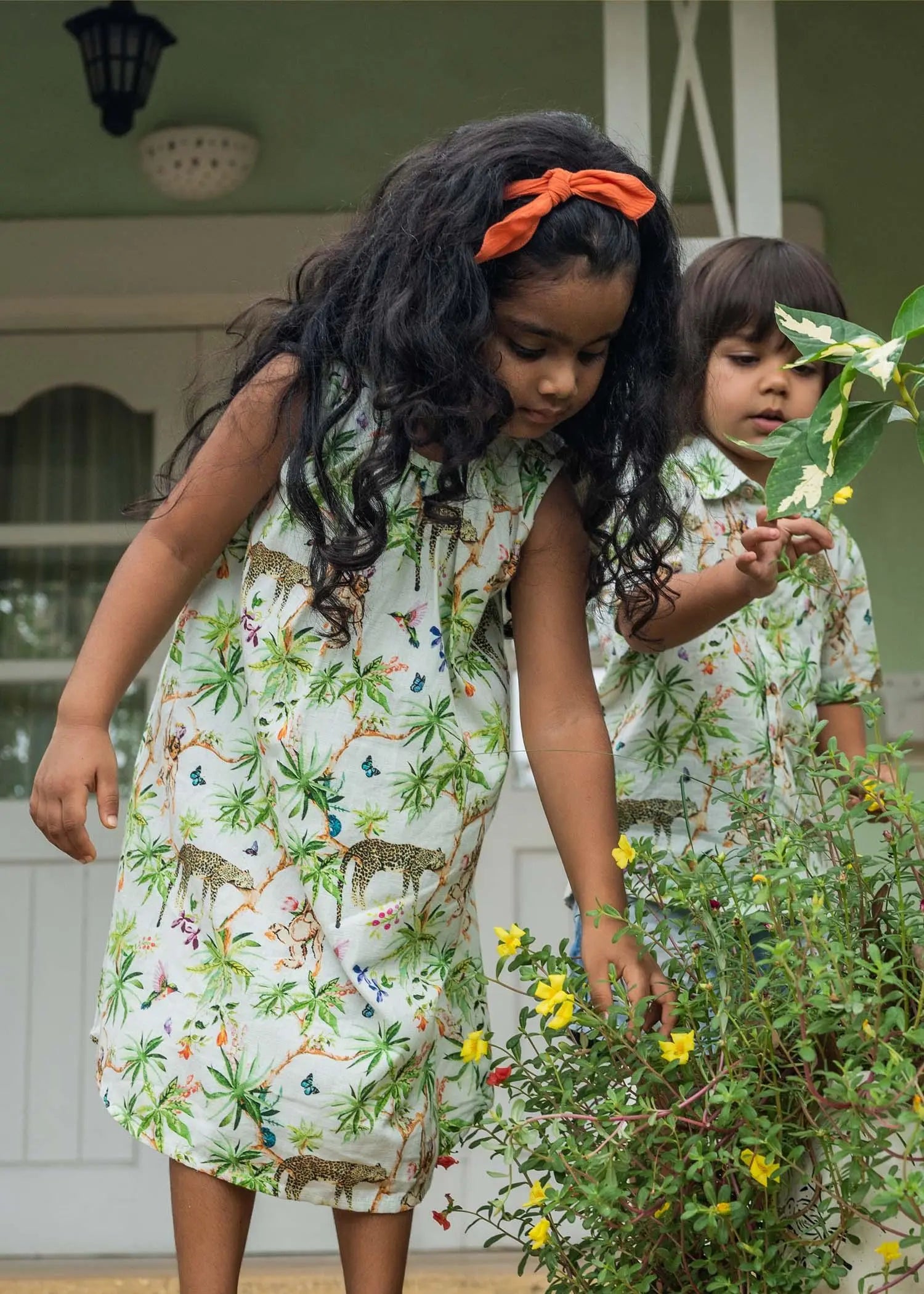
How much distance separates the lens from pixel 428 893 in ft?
5.08

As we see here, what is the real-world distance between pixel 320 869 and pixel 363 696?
170 mm

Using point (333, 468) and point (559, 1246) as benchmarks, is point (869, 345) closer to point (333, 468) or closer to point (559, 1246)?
point (333, 468)

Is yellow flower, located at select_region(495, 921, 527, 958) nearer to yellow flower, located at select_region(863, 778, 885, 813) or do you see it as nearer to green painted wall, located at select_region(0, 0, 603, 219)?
yellow flower, located at select_region(863, 778, 885, 813)

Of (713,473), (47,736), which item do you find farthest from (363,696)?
(47,736)

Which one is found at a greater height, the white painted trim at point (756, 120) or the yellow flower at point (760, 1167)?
the white painted trim at point (756, 120)

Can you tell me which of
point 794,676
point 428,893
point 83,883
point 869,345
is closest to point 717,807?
point 794,676

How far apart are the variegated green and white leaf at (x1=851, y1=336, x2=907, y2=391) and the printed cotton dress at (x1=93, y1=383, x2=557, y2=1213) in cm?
55

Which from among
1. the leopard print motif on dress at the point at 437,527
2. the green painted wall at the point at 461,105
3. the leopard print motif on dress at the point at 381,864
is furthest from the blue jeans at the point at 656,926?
the green painted wall at the point at 461,105

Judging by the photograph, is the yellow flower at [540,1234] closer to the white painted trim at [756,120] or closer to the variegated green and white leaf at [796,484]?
the variegated green and white leaf at [796,484]

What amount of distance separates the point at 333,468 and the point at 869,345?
589mm

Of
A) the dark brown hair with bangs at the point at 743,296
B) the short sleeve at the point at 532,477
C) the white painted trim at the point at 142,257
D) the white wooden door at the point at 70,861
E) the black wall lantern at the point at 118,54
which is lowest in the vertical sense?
the white wooden door at the point at 70,861

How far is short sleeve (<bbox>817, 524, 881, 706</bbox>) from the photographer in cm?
208

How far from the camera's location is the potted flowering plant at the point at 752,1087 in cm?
114

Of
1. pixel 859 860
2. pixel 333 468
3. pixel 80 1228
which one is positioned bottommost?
pixel 80 1228
